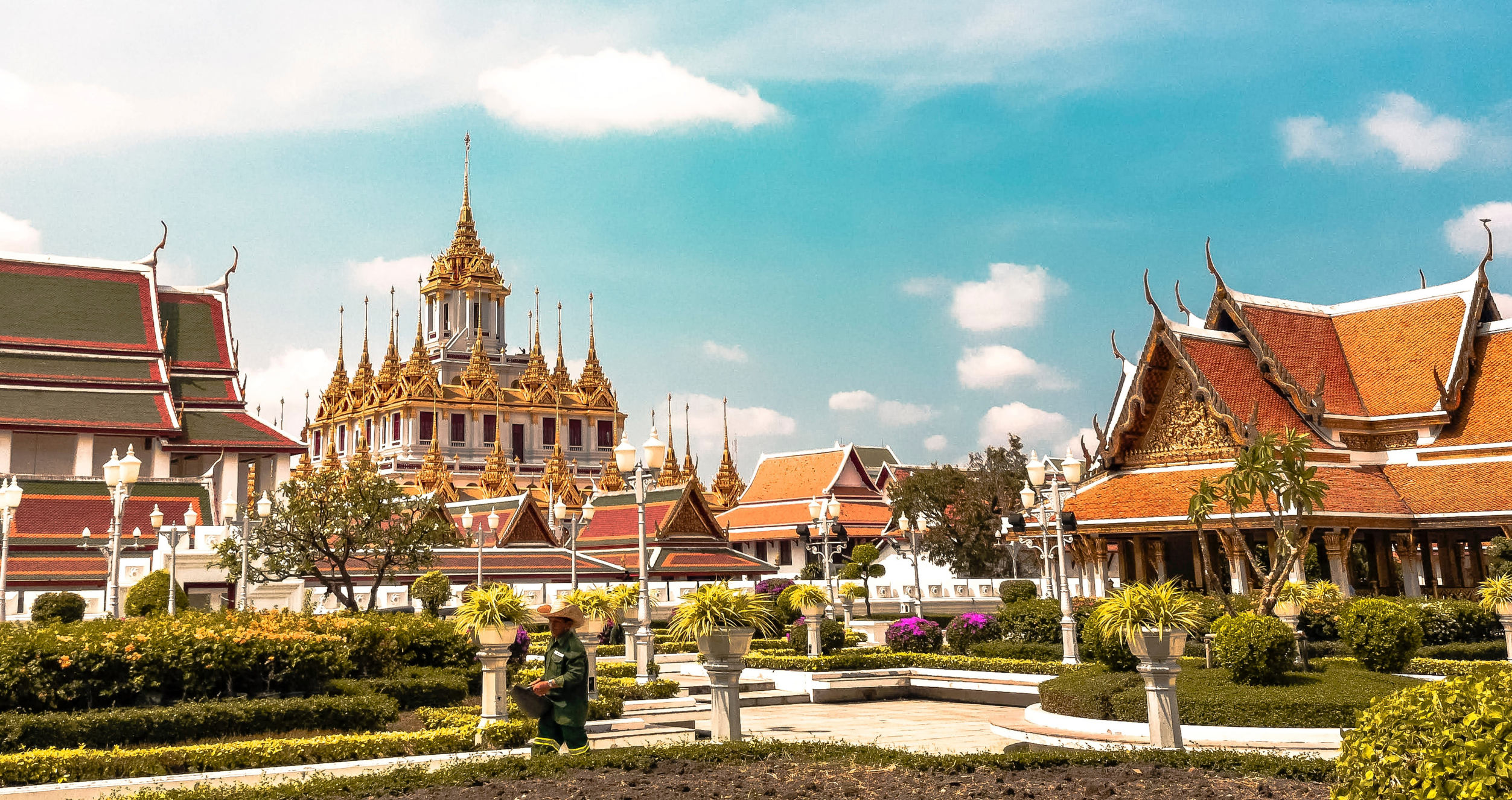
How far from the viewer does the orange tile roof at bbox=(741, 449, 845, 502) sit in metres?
57.1

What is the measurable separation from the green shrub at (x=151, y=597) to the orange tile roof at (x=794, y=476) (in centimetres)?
3433

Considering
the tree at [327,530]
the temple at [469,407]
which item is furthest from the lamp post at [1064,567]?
the temple at [469,407]

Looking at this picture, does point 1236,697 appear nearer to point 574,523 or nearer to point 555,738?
point 555,738

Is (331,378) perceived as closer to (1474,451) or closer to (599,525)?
(599,525)

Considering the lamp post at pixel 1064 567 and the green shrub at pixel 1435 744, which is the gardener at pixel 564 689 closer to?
the green shrub at pixel 1435 744

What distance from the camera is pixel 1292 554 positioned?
15.0 metres

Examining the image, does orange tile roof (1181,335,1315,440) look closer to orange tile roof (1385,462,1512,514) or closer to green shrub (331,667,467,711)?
orange tile roof (1385,462,1512,514)

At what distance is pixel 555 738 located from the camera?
29.9ft

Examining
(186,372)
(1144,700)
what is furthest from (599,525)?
(1144,700)

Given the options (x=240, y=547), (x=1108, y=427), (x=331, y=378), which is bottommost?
(x=240, y=547)

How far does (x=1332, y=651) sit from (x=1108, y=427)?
15.8 meters

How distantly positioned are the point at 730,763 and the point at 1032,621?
40.3 feet

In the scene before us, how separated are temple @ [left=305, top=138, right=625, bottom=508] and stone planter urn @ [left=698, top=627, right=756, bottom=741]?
57205mm

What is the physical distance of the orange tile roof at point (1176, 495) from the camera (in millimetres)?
26203
